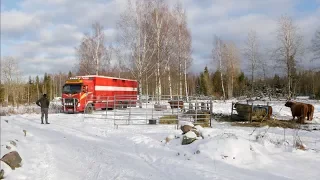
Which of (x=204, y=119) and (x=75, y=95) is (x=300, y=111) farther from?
(x=75, y=95)

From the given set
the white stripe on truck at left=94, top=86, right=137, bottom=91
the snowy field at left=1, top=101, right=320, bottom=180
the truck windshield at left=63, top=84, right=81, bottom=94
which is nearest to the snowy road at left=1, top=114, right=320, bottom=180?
the snowy field at left=1, top=101, right=320, bottom=180

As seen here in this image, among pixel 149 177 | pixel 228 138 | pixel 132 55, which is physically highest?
pixel 132 55

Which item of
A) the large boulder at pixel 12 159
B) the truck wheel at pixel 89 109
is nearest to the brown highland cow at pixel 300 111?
the truck wheel at pixel 89 109

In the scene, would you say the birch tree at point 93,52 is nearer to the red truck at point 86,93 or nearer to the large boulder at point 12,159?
the red truck at point 86,93

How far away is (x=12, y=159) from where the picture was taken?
7281 millimetres

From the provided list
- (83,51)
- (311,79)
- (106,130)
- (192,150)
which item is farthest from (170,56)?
(311,79)

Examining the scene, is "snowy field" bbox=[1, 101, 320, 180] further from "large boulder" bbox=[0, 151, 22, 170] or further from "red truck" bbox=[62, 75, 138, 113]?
"red truck" bbox=[62, 75, 138, 113]

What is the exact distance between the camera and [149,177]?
719 cm

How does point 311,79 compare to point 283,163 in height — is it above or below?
above

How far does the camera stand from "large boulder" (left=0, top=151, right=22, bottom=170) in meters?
Result: 7.08

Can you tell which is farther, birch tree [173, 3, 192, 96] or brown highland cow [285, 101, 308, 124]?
birch tree [173, 3, 192, 96]

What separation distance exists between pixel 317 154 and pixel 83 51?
36841 millimetres

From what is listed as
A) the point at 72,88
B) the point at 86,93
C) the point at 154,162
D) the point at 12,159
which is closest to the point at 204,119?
the point at 154,162

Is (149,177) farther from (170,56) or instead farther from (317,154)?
(170,56)
